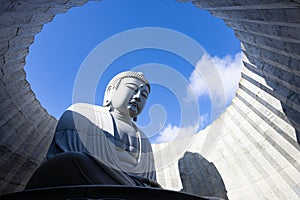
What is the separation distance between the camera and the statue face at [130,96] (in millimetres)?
3861

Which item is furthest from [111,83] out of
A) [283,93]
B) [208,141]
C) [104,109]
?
[283,93]

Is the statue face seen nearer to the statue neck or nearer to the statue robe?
the statue neck

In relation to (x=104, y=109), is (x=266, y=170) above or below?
below

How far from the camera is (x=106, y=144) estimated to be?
3.15m

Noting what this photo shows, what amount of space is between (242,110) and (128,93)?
2.12 metres

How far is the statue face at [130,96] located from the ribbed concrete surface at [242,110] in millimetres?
1383

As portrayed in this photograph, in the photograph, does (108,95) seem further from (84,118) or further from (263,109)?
(263,109)

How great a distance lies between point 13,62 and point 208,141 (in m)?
3.71

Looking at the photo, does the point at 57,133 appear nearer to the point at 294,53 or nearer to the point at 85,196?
the point at 85,196

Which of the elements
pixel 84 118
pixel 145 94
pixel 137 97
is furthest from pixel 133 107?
pixel 84 118

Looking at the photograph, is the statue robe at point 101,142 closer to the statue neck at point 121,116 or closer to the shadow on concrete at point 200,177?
the statue neck at point 121,116

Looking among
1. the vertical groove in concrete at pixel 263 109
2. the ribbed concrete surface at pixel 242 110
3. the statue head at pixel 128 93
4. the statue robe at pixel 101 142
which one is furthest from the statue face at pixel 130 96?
the vertical groove in concrete at pixel 263 109

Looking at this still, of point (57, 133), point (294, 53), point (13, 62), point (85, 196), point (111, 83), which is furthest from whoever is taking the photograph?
point (111, 83)

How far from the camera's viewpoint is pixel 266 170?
12.7ft
